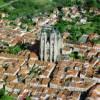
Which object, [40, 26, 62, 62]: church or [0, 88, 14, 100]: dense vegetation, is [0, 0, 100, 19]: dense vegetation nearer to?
[40, 26, 62, 62]: church

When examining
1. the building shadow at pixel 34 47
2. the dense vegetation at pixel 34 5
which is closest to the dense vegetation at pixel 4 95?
the building shadow at pixel 34 47

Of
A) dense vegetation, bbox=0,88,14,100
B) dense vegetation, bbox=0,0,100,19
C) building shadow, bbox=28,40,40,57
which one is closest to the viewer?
dense vegetation, bbox=0,88,14,100

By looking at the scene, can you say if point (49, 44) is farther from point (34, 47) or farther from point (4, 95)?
point (4, 95)

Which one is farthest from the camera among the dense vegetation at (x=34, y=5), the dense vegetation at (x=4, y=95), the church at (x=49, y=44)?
the dense vegetation at (x=34, y=5)

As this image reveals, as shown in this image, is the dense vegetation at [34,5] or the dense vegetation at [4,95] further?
the dense vegetation at [34,5]

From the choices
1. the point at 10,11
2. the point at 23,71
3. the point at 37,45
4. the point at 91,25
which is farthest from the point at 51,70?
the point at 10,11

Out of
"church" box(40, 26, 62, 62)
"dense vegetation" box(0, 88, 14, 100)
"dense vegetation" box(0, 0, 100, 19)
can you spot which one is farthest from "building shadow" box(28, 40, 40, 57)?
"dense vegetation" box(0, 0, 100, 19)

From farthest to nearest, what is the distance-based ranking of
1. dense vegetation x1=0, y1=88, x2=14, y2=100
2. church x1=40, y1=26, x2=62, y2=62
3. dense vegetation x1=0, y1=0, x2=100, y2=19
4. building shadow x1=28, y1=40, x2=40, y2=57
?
dense vegetation x1=0, y1=0, x2=100, y2=19, building shadow x1=28, y1=40, x2=40, y2=57, church x1=40, y1=26, x2=62, y2=62, dense vegetation x1=0, y1=88, x2=14, y2=100

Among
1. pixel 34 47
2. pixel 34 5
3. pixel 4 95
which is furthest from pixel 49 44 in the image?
pixel 34 5

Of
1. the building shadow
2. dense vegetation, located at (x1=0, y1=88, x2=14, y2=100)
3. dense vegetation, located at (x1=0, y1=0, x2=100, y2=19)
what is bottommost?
dense vegetation, located at (x1=0, y1=88, x2=14, y2=100)

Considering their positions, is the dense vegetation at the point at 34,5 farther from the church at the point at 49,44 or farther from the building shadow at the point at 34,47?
the church at the point at 49,44

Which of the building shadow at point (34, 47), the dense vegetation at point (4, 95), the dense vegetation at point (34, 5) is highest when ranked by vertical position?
the dense vegetation at point (34, 5)

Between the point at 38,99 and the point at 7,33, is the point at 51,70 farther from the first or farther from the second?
the point at 7,33
